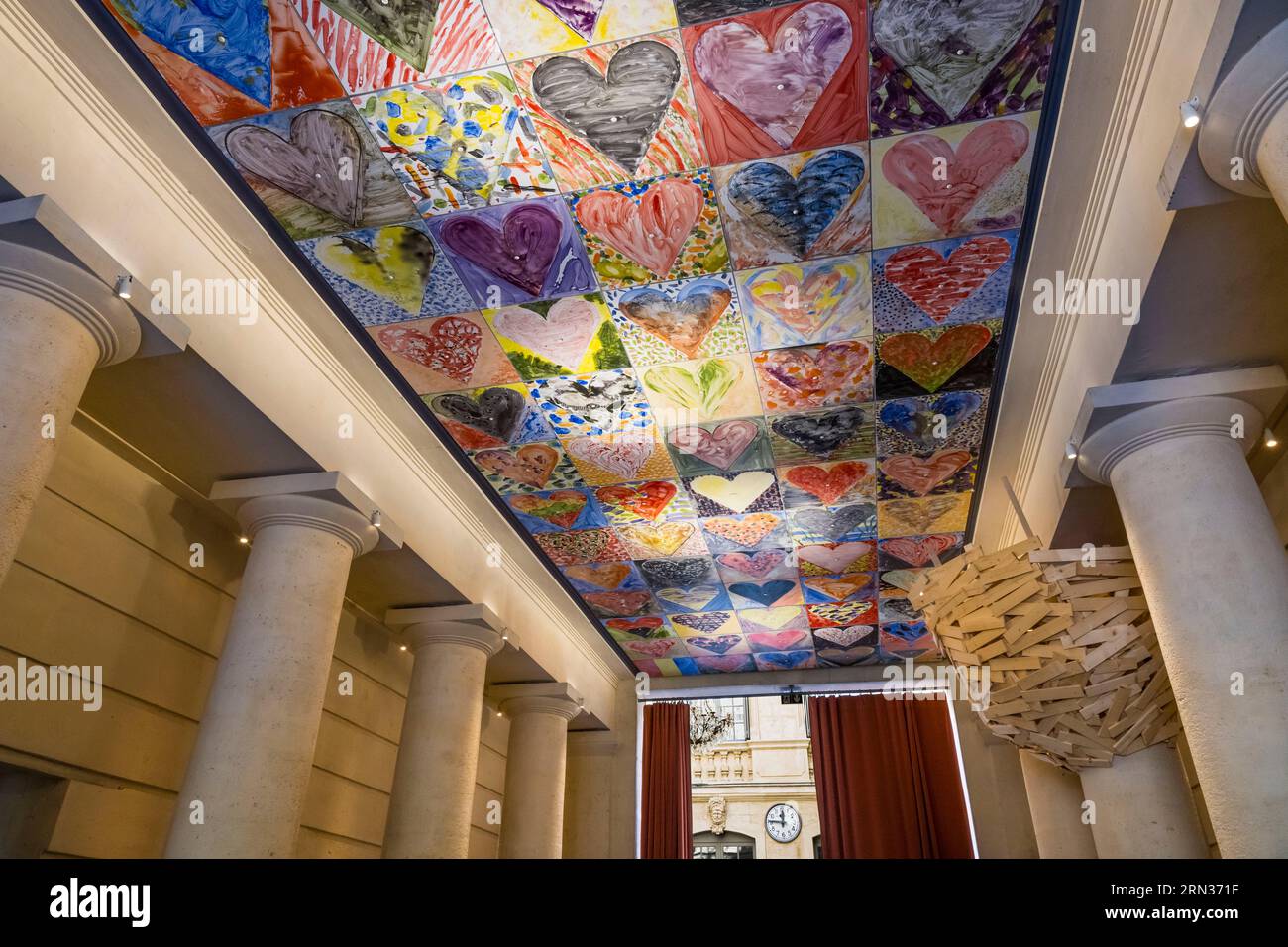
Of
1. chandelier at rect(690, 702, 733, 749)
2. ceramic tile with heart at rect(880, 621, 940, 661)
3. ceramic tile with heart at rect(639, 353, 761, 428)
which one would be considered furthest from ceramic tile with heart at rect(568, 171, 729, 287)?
chandelier at rect(690, 702, 733, 749)

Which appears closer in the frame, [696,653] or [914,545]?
[914,545]

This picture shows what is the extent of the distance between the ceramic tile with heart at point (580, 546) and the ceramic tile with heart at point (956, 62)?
5.60m

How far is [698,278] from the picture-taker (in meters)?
5.88

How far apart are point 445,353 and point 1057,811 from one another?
21.9 feet

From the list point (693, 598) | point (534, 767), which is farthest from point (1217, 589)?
point (534, 767)

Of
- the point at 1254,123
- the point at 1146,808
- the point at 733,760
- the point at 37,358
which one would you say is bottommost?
the point at 1146,808

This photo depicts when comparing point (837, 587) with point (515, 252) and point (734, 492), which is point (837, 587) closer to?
point (734, 492)

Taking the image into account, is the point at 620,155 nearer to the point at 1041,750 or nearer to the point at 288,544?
the point at 288,544

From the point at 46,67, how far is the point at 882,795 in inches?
506

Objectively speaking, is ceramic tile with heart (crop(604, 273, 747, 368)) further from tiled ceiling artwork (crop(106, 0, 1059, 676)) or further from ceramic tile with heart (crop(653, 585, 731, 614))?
ceramic tile with heart (crop(653, 585, 731, 614))

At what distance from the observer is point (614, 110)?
4754mm

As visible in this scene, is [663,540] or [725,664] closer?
[663,540]
